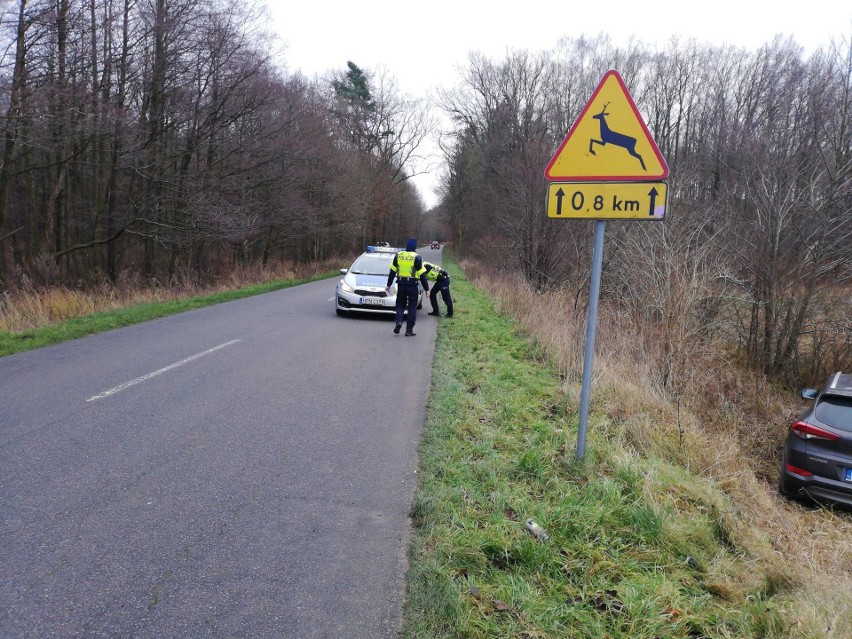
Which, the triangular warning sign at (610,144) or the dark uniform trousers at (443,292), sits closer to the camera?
the triangular warning sign at (610,144)

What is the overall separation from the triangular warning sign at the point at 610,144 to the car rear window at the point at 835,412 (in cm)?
398

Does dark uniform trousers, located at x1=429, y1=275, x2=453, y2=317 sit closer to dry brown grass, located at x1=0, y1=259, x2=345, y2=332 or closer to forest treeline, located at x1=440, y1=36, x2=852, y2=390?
forest treeline, located at x1=440, y1=36, x2=852, y2=390

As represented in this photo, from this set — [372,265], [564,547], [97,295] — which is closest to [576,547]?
[564,547]

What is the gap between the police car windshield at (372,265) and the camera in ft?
42.8

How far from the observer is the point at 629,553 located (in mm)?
3160

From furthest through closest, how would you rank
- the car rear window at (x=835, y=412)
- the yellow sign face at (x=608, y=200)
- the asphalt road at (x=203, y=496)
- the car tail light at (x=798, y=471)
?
the car tail light at (x=798, y=471), the car rear window at (x=835, y=412), the yellow sign face at (x=608, y=200), the asphalt road at (x=203, y=496)

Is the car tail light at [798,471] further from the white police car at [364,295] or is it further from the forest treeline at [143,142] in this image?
the forest treeline at [143,142]

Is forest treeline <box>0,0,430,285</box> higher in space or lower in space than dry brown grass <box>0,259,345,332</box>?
higher

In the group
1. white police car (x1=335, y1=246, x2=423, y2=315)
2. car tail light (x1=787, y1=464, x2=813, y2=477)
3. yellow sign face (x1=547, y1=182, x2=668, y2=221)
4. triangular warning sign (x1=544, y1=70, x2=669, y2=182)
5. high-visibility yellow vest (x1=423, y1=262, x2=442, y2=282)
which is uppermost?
triangular warning sign (x1=544, y1=70, x2=669, y2=182)

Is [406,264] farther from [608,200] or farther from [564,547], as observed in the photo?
[564,547]

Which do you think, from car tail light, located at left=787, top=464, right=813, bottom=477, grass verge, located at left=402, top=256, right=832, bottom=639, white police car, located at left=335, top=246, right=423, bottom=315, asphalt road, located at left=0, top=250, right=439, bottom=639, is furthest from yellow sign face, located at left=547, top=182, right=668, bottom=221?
white police car, located at left=335, top=246, right=423, bottom=315

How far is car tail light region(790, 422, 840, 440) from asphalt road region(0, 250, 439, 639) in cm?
424

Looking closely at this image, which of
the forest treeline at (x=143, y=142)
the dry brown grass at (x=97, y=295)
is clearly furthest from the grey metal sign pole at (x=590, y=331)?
the forest treeline at (x=143, y=142)

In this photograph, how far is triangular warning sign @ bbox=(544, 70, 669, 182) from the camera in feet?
12.3
